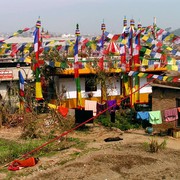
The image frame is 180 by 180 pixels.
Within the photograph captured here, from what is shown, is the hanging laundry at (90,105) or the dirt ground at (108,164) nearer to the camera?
the dirt ground at (108,164)

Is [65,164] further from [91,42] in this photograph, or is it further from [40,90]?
[91,42]

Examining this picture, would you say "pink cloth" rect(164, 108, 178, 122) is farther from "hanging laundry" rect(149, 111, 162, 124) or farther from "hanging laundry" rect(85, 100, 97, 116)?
"hanging laundry" rect(85, 100, 97, 116)

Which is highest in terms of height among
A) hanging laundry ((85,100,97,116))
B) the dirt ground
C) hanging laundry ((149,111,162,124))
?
hanging laundry ((85,100,97,116))

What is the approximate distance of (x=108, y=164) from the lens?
526 inches

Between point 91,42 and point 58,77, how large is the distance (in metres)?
3.46

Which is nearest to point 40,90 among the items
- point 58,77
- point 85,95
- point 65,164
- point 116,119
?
point 58,77

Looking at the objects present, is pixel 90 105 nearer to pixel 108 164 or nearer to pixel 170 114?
pixel 170 114

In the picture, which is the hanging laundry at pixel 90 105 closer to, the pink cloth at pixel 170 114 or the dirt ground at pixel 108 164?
the pink cloth at pixel 170 114

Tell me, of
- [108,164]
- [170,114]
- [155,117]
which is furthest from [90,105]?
[108,164]

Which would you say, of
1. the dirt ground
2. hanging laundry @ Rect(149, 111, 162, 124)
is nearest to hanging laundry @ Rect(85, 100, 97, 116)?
hanging laundry @ Rect(149, 111, 162, 124)

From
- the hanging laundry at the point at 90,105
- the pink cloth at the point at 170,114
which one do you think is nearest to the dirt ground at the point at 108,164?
the pink cloth at the point at 170,114

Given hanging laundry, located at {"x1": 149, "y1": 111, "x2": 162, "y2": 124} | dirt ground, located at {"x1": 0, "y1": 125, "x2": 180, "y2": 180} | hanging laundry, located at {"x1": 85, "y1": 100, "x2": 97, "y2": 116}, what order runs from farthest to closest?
hanging laundry, located at {"x1": 85, "y1": 100, "x2": 97, "y2": 116}, hanging laundry, located at {"x1": 149, "y1": 111, "x2": 162, "y2": 124}, dirt ground, located at {"x1": 0, "y1": 125, "x2": 180, "y2": 180}

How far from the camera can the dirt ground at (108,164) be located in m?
12.3

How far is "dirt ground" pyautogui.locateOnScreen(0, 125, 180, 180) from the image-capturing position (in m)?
12.3
